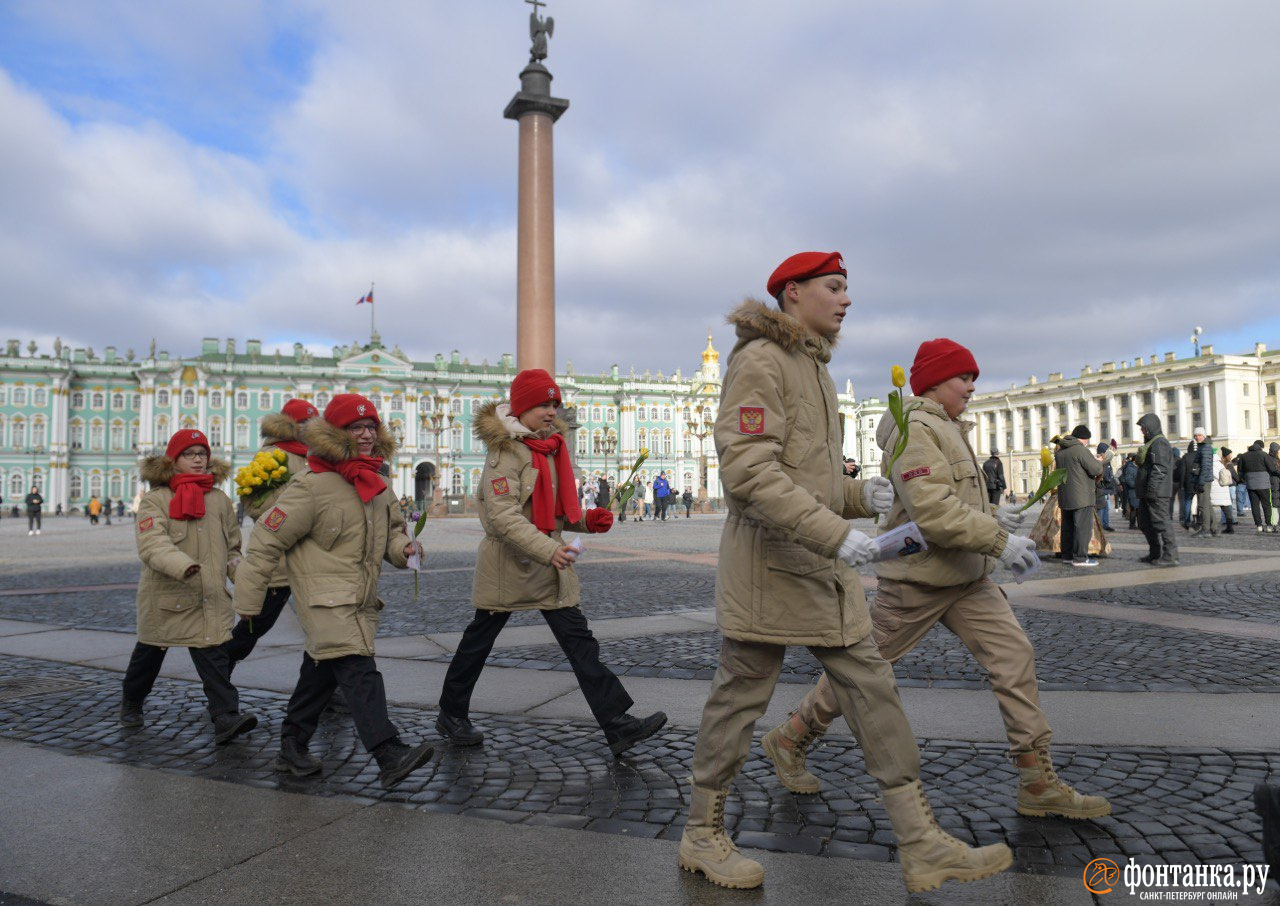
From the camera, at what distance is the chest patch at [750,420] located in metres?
2.45

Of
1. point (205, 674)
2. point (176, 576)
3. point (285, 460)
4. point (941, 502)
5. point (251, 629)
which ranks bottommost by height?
point (205, 674)

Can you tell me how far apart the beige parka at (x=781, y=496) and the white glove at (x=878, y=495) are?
136 mm

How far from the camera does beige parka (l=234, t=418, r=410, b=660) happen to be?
3.46m

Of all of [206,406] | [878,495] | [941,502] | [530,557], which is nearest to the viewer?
[878,495]

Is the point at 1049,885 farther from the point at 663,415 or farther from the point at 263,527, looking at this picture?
the point at 663,415

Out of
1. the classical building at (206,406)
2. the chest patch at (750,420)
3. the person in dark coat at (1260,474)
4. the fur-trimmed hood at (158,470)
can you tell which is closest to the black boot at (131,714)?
the fur-trimmed hood at (158,470)

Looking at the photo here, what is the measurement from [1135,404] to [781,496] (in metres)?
105

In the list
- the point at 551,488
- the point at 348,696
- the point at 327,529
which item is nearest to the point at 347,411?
the point at 327,529

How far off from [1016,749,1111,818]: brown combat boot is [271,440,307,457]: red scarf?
13.6 ft

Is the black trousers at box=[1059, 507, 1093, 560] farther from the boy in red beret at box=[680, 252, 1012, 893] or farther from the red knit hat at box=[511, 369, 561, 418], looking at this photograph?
the boy in red beret at box=[680, 252, 1012, 893]

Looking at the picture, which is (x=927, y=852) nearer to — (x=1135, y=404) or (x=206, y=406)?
(x=206, y=406)

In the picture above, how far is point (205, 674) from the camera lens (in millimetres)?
4141

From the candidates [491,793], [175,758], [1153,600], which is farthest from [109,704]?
[1153,600]

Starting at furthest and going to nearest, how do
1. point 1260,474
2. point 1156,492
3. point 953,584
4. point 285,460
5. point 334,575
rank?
point 1260,474
point 1156,492
point 285,460
point 334,575
point 953,584
